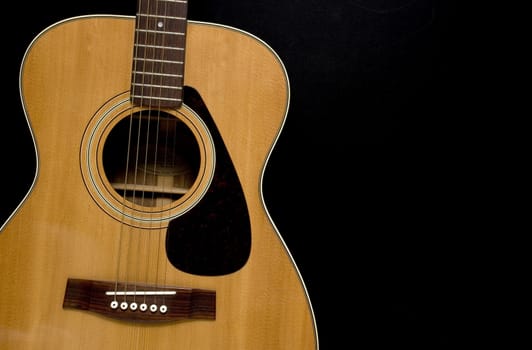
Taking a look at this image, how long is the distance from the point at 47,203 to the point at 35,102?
20 centimetres

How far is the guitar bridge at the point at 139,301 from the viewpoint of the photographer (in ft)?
3.23

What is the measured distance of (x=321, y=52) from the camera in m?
1.45

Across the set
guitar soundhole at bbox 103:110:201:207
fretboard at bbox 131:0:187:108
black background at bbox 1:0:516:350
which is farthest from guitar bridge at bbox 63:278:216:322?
black background at bbox 1:0:516:350

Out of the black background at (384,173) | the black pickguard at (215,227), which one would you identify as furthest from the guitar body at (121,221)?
the black background at (384,173)

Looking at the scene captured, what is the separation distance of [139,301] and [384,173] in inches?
30.7

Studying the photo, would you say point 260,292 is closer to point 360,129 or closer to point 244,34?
point 244,34

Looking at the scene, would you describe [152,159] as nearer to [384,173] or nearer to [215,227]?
[215,227]

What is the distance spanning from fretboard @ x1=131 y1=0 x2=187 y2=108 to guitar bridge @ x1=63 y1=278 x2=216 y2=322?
361mm

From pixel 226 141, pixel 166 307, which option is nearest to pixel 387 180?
pixel 226 141

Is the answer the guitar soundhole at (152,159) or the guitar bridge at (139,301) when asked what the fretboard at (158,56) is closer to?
the guitar soundhole at (152,159)

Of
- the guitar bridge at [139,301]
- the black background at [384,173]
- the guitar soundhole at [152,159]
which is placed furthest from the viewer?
the black background at [384,173]

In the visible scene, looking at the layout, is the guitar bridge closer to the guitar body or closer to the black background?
the guitar body

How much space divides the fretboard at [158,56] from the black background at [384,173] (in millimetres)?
427

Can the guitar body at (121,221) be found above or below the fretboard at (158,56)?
below
